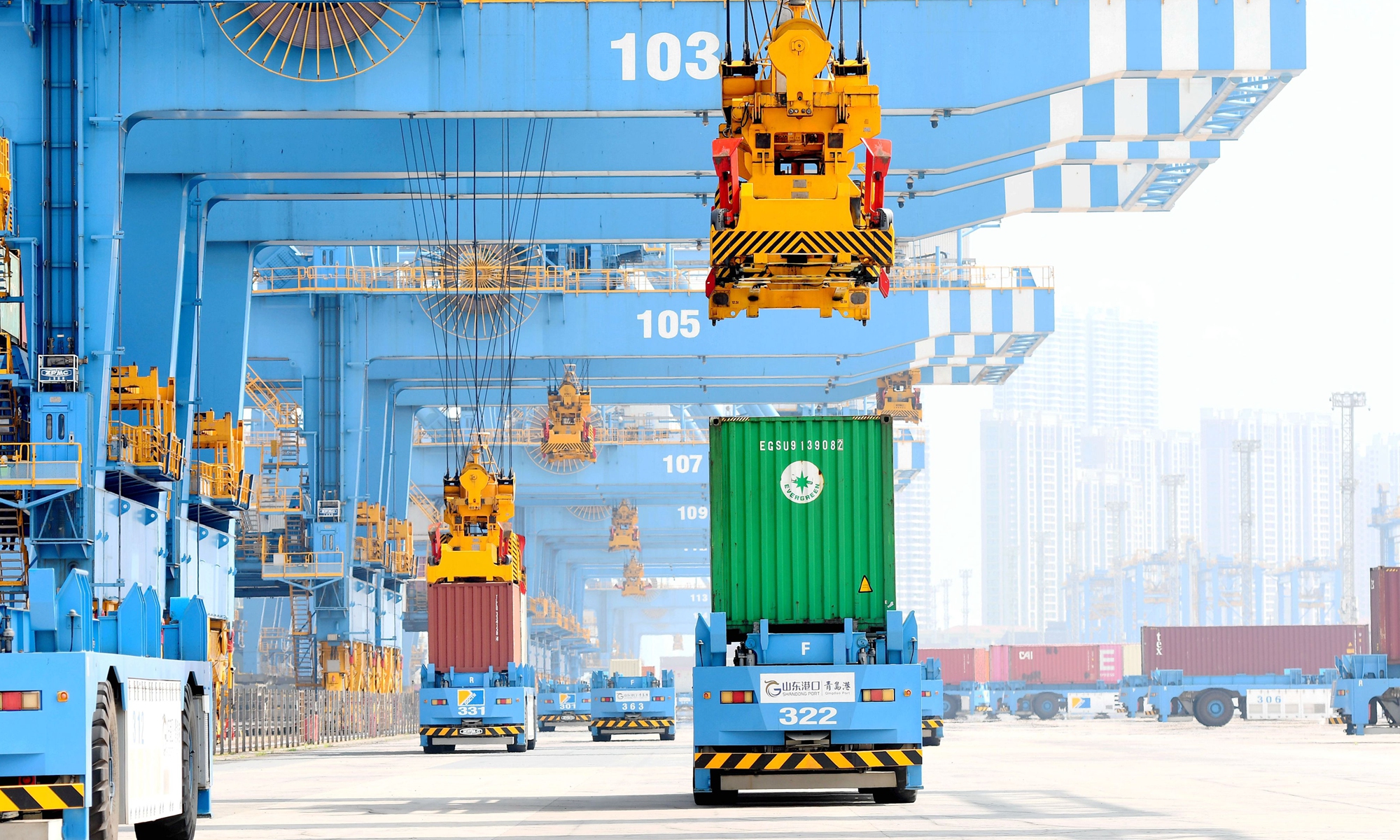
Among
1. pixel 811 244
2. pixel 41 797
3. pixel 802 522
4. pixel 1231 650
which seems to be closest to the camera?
pixel 41 797

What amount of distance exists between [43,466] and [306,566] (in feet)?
67.4

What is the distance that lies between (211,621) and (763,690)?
21100 millimetres

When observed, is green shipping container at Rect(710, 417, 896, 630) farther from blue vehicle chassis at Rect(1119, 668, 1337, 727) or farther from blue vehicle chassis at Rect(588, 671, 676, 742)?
blue vehicle chassis at Rect(1119, 668, 1337, 727)

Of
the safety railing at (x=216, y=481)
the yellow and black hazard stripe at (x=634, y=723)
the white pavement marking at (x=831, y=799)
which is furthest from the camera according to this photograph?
the yellow and black hazard stripe at (x=634, y=723)

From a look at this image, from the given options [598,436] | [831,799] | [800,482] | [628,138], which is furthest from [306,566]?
[800,482]

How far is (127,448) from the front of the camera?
86.5 ft

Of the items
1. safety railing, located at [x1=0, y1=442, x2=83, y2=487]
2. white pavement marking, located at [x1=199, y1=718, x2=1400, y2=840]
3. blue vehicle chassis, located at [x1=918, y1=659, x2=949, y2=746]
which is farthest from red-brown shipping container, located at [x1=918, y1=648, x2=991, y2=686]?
safety railing, located at [x1=0, y1=442, x2=83, y2=487]

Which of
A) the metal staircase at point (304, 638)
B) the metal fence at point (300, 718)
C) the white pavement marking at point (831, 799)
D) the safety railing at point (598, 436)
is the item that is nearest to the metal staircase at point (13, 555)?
the metal fence at point (300, 718)

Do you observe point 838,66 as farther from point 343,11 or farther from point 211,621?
point 211,621

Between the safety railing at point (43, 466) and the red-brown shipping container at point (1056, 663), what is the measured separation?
6277 centimetres

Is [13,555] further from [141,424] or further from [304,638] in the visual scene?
[304,638]

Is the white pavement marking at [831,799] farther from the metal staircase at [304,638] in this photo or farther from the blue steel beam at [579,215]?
the metal staircase at [304,638]

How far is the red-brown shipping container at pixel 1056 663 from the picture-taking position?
82.6 meters

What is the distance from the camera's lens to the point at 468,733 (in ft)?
106
